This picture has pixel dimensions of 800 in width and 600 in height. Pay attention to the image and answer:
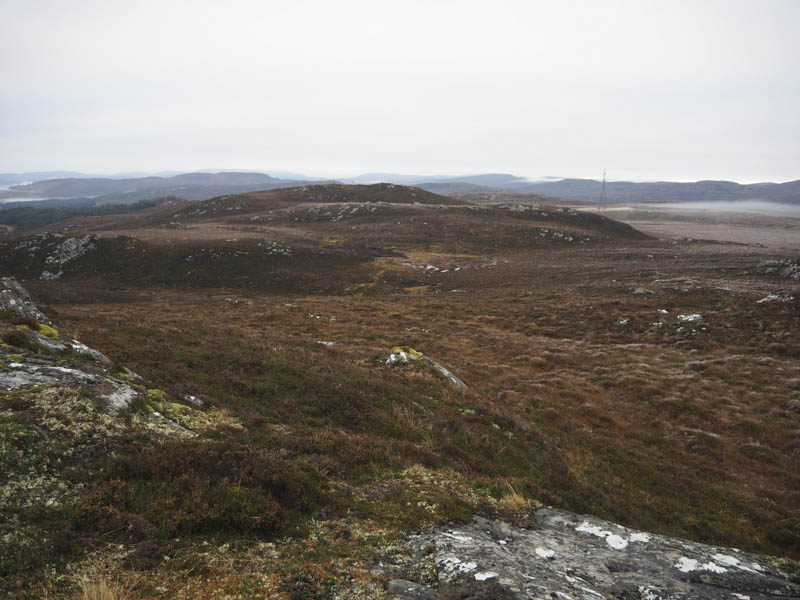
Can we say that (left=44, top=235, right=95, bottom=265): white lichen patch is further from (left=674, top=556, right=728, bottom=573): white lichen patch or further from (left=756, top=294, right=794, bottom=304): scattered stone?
(left=756, top=294, right=794, bottom=304): scattered stone

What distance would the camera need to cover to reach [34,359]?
1043cm

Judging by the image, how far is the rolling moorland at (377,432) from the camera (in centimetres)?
583

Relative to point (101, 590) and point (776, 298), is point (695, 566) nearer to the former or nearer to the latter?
point (101, 590)

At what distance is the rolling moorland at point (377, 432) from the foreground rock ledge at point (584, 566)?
43 cm

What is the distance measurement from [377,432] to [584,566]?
24.0 ft

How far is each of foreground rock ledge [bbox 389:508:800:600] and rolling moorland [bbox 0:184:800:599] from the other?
432mm

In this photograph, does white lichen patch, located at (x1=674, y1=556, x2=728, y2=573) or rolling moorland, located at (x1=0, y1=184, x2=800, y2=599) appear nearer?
rolling moorland, located at (x1=0, y1=184, x2=800, y2=599)

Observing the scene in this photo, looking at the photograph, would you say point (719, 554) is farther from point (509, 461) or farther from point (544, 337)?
point (544, 337)

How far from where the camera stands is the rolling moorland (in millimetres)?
5832

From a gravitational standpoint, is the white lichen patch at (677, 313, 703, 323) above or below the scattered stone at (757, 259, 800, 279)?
below

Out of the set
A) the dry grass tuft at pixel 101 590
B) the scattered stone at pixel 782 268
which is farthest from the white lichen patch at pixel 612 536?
the scattered stone at pixel 782 268

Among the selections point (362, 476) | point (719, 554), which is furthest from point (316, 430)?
point (719, 554)

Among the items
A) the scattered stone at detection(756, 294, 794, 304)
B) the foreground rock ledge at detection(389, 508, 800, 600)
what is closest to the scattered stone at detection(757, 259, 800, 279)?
the scattered stone at detection(756, 294, 794, 304)

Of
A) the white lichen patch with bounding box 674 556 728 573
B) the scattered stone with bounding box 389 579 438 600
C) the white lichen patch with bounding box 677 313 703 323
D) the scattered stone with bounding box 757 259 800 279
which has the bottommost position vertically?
the white lichen patch with bounding box 674 556 728 573
